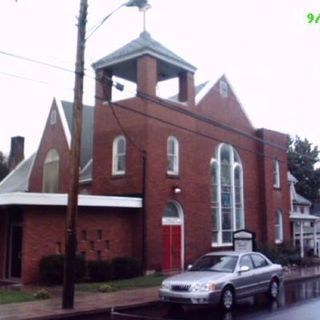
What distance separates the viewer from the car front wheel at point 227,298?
14.6 meters

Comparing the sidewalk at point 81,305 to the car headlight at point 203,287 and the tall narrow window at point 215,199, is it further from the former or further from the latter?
the tall narrow window at point 215,199

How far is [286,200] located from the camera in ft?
116

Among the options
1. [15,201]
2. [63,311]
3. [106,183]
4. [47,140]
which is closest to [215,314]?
[63,311]

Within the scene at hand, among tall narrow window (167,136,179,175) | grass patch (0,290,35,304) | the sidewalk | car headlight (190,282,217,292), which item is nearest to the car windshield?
car headlight (190,282,217,292)

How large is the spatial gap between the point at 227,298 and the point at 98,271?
842 centimetres

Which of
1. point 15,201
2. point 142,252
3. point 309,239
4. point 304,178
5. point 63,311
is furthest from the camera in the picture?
point 304,178

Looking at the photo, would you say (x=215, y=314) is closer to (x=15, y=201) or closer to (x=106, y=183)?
(x=15, y=201)

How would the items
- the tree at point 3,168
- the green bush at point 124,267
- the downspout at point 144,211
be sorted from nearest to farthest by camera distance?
the green bush at point 124,267 → the downspout at point 144,211 → the tree at point 3,168

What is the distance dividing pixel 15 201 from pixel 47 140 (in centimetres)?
1368

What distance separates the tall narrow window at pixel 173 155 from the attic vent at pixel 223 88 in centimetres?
536

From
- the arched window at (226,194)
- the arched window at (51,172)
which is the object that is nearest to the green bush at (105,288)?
the arched window at (226,194)

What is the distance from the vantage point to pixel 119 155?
27156 millimetres

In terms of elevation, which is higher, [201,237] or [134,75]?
[134,75]

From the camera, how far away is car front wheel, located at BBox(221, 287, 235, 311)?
47.8 feet
